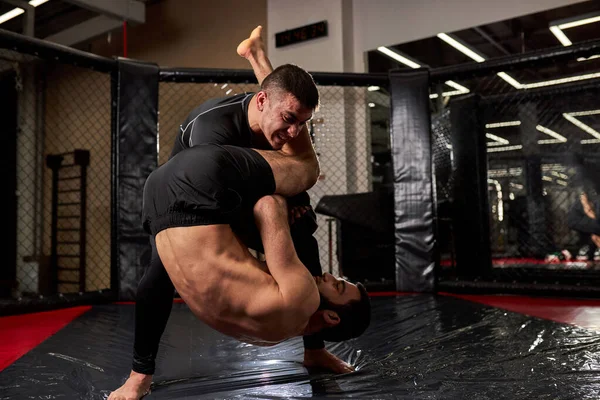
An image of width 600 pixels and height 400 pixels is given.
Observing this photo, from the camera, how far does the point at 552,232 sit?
463cm

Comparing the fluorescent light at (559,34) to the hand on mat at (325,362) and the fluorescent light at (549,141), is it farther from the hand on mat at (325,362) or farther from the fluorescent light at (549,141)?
the hand on mat at (325,362)

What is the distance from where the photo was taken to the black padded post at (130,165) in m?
3.14

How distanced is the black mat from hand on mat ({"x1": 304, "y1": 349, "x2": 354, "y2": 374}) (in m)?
0.04

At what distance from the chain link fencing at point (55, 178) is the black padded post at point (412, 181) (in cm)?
369

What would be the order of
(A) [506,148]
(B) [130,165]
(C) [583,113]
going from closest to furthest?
1. (B) [130,165]
2. (C) [583,113]
3. (A) [506,148]

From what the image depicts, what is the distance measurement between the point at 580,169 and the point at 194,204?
366cm

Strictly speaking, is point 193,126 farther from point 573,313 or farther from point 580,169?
point 580,169

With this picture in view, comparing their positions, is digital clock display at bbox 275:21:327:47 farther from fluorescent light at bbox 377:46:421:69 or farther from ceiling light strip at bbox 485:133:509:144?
ceiling light strip at bbox 485:133:509:144

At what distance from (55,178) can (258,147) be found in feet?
15.7

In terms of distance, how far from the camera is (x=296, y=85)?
1517 millimetres

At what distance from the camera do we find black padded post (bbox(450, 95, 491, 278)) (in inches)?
149

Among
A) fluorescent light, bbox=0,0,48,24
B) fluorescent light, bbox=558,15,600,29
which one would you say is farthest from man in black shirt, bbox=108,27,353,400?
fluorescent light, bbox=0,0,48,24

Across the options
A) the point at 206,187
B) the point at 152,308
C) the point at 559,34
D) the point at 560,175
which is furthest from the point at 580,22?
the point at 152,308

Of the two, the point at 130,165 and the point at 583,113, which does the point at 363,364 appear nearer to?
the point at 130,165
